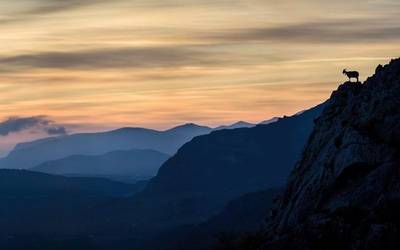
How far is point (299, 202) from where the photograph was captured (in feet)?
391

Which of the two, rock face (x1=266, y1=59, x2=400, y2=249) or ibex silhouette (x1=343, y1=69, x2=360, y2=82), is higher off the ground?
ibex silhouette (x1=343, y1=69, x2=360, y2=82)

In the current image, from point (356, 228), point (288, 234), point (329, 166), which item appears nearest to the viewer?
point (356, 228)

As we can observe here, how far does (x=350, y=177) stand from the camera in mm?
111062

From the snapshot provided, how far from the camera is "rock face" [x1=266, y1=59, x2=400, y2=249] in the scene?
295 feet

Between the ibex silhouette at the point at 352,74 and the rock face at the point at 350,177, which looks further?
the ibex silhouette at the point at 352,74

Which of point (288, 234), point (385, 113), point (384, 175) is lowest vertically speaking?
point (288, 234)

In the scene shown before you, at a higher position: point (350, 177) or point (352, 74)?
point (352, 74)

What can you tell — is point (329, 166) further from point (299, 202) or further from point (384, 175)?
point (384, 175)

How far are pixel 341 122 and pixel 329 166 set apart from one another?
14.0 meters

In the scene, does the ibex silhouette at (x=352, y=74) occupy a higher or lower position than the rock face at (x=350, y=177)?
higher

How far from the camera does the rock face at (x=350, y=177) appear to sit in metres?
90.0

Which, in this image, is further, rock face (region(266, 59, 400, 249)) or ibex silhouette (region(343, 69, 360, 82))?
ibex silhouette (region(343, 69, 360, 82))

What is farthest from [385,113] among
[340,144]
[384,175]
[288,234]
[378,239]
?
[378,239]

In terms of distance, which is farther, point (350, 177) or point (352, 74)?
point (352, 74)
